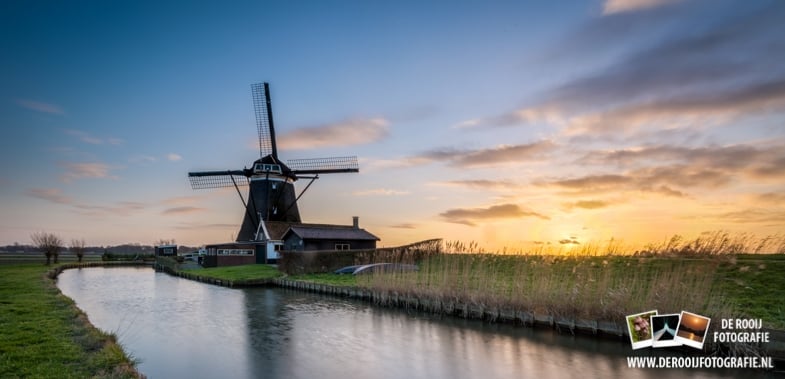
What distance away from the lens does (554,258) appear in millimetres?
13523

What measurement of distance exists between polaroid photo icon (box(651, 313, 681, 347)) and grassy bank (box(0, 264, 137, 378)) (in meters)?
10.2

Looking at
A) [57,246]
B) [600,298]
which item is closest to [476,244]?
[600,298]

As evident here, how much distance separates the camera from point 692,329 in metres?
8.74

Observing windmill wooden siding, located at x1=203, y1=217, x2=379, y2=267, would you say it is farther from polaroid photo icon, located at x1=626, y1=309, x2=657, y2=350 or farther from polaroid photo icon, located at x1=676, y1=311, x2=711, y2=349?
polaroid photo icon, located at x1=676, y1=311, x2=711, y2=349

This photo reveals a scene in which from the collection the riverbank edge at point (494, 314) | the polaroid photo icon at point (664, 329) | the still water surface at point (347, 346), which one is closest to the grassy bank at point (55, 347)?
the still water surface at point (347, 346)

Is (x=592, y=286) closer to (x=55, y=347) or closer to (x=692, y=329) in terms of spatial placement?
(x=692, y=329)

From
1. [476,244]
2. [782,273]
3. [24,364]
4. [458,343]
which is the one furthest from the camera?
[476,244]

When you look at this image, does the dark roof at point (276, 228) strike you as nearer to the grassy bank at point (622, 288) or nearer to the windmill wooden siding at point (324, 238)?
the windmill wooden siding at point (324, 238)

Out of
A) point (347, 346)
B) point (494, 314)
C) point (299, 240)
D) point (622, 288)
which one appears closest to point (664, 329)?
point (622, 288)

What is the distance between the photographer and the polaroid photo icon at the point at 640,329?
9.40 metres

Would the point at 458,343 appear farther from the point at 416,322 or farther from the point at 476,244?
the point at 476,244

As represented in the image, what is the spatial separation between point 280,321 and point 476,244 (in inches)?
298

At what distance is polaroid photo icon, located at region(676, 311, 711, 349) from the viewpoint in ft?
27.9

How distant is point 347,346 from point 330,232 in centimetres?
2330
